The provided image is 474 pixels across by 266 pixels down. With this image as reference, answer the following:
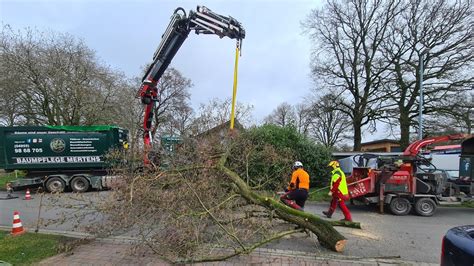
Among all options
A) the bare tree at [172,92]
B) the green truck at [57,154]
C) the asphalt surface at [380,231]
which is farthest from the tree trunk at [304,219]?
the bare tree at [172,92]

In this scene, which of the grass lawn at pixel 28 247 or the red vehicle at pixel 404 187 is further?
the red vehicle at pixel 404 187

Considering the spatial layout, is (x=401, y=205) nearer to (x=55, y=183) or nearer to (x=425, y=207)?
(x=425, y=207)

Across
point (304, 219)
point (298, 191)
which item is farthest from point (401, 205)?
point (304, 219)

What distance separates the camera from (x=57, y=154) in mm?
13781

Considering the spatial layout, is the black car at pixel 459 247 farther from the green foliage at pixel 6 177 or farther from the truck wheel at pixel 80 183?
the green foliage at pixel 6 177

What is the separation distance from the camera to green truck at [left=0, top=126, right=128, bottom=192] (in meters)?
13.6

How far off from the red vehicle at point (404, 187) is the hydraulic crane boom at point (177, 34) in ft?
19.2

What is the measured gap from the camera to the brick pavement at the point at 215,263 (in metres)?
5.00

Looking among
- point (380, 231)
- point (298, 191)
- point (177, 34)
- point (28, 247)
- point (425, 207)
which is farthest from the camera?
point (177, 34)

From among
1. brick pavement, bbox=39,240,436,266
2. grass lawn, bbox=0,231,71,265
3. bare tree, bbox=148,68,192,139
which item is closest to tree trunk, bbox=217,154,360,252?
brick pavement, bbox=39,240,436,266

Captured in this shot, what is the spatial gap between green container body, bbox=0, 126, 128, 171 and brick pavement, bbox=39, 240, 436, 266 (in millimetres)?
8621

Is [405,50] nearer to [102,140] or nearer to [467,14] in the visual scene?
[467,14]

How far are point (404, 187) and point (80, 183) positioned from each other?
41.5 ft

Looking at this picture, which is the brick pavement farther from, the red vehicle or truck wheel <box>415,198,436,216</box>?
truck wheel <box>415,198,436,216</box>
